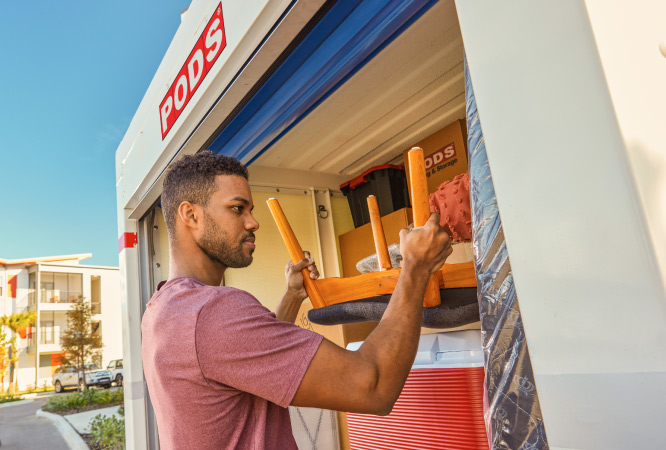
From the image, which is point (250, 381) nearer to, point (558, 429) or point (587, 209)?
point (558, 429)

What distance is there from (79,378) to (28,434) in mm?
10368

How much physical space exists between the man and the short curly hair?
29 cm

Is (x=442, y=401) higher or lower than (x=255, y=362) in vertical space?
lower

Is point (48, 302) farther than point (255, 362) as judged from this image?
Yes

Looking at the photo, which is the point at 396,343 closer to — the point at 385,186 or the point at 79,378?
the point at 385,186

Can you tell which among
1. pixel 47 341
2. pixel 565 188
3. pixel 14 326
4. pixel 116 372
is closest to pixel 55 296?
pixel 47 341

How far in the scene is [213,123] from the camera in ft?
7.97

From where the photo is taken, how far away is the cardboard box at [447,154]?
8.73ft

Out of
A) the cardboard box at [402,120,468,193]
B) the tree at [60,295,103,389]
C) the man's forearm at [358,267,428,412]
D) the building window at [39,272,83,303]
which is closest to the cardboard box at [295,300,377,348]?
the cardboard box at [402,120,468,193]

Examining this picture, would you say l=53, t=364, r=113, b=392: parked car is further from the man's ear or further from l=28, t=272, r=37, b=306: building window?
the man's ear

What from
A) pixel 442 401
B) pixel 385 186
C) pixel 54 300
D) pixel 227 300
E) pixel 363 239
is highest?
pixel 54 300

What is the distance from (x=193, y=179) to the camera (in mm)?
1464

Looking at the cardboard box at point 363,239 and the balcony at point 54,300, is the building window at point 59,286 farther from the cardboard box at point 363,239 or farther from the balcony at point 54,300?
the cardboard box at point 363,239

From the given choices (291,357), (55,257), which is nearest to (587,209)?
(291,357)
